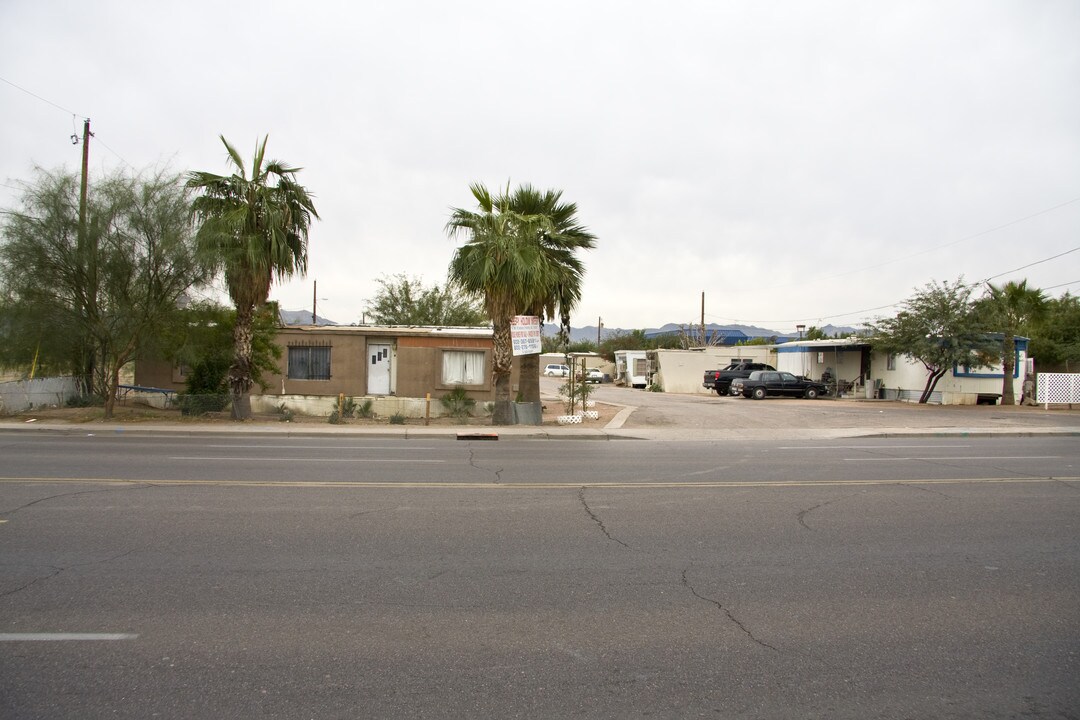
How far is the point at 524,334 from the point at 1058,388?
2396 centimetres

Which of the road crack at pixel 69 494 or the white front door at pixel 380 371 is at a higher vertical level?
the white front door at pixel 380 371

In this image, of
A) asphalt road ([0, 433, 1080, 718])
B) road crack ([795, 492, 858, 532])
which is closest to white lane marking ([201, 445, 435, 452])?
asphalt road ([0, 433, 1080, 718])

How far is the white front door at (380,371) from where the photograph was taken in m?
25.2

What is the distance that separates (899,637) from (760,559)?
178cm

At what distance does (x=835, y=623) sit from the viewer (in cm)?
496

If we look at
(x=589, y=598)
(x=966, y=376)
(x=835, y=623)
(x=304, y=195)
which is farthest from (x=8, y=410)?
(x=966, y=376)

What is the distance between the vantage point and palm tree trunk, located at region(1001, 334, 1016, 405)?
96.3 ft

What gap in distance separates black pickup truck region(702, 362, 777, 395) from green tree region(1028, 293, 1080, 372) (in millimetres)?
14708

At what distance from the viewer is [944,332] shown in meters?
28.3

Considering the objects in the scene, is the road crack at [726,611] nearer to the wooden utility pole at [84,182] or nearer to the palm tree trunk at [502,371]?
the palm tree trunk at [502,371]

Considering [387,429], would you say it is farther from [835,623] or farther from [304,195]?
[835,623]

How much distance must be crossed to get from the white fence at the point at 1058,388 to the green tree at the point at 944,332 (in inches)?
104

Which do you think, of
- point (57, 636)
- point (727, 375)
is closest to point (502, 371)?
point (57, 636)

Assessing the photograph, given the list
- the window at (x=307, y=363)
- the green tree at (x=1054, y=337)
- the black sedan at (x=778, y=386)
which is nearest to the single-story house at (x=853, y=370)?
the black sedan at (x=778, y=386)
